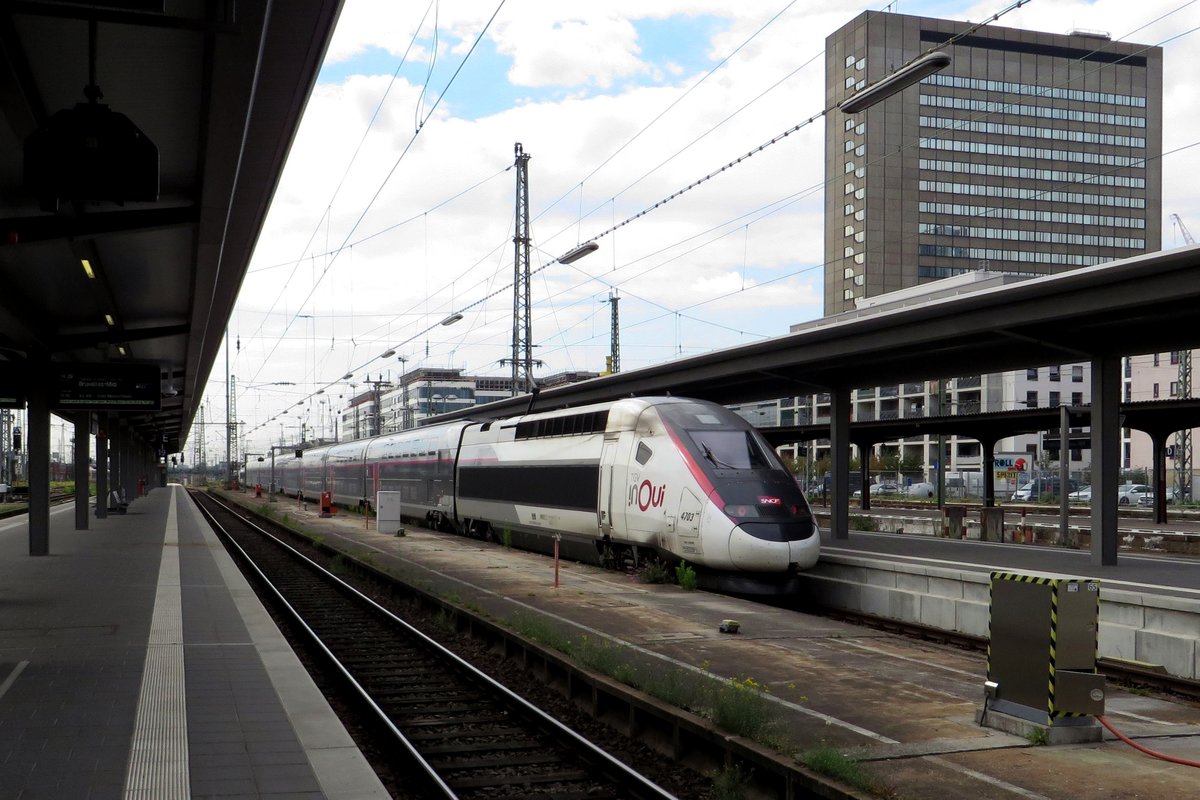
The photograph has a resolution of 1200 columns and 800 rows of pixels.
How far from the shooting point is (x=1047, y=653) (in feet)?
25.2

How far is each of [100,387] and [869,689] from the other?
16.5m

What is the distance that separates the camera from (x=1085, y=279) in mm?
15992

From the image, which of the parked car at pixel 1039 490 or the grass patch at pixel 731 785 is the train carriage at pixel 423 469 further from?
the parked car at pixel 1039 490

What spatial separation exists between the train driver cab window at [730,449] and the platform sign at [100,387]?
1137cm

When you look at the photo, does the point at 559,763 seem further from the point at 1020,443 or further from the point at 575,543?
the point at 1020,443

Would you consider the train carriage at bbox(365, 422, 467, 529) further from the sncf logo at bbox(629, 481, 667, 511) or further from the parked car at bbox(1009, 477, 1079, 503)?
the parked car at bbox(1009, 477, 1079, 503)

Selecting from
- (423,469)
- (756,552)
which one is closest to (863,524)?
(423,469)

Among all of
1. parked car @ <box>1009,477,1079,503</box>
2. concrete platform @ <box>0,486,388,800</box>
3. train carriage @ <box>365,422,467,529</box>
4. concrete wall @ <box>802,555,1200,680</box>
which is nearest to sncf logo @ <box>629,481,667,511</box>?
concrete wall @ <box>802,555,1200,680</box>

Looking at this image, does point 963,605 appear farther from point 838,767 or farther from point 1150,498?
point 1150,498

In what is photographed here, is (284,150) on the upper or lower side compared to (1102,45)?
lower

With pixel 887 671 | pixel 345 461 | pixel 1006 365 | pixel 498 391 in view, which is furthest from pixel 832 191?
pixel 887 671

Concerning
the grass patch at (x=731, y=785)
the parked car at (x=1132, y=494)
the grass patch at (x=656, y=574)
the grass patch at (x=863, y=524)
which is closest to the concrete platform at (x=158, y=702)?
the grass patch at (x=731, y=785)

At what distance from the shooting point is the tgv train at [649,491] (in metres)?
15.2

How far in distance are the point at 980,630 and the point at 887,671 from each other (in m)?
4.39
